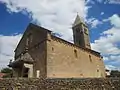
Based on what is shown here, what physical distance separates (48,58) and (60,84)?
37.0 ft

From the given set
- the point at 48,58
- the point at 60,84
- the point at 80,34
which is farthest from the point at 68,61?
the point at 80,34

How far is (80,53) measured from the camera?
3234 cm

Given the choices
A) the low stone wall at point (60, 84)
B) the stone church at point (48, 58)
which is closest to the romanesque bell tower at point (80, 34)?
the stone church at point (48, 58)

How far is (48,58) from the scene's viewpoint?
81.8 ft

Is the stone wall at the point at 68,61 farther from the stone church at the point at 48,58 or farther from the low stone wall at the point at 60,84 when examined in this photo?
the low stone wall at the point at 60,84

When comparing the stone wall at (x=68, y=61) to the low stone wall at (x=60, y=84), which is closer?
the low stone wall at (x=60, y=84)

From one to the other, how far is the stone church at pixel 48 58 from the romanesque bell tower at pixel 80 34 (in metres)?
13.6

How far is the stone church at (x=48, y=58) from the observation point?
25297 millimetres

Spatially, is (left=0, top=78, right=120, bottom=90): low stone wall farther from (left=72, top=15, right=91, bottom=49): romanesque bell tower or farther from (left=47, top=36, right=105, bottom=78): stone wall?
(left=72, top=15, right=91, bottom=49): romanesque bell tower

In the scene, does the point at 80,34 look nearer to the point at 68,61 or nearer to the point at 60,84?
the point at 68,61

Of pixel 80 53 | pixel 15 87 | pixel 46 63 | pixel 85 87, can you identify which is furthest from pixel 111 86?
pixel 80 53

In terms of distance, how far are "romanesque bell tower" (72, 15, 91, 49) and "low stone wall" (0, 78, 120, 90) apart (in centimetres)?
3410

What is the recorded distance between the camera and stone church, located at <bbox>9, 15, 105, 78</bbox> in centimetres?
2530

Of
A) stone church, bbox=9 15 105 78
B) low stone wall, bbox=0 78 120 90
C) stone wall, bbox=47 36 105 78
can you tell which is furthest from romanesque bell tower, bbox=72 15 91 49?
low stone wall, bbox=0 78 120 90
